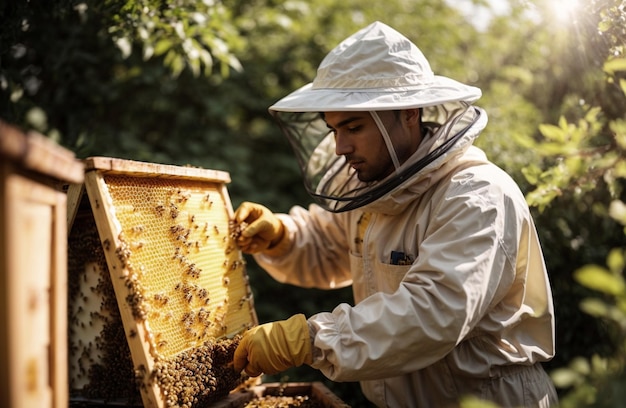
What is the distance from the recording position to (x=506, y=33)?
682 cm

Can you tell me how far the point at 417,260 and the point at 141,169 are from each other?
1.18 m

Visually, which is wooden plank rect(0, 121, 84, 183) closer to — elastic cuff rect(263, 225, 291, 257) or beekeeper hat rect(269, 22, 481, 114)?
beekeeper hat rect(269, 22, 481, 114)

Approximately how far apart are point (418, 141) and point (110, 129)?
3.29 metres

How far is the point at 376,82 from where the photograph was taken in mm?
2469

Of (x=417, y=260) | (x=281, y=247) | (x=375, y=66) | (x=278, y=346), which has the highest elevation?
(x=375, y=66)

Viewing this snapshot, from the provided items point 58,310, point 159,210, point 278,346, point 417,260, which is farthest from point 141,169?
point 417,260

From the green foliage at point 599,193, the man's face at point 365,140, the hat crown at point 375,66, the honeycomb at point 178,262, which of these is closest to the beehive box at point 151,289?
the honeycomb at point 178,262

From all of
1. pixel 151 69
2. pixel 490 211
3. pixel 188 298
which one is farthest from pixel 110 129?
pixel 490 211

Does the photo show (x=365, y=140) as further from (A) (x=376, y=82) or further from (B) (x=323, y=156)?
(B) (x=323, y=156)

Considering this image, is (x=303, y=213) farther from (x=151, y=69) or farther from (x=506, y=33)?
(x=506, y=33)

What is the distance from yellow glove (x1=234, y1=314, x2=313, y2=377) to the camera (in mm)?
2174

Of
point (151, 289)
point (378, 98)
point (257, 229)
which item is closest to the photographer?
point (151, 289)

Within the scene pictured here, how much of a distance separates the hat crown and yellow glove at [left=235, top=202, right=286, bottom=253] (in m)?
0.81

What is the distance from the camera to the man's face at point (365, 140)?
2617mm
